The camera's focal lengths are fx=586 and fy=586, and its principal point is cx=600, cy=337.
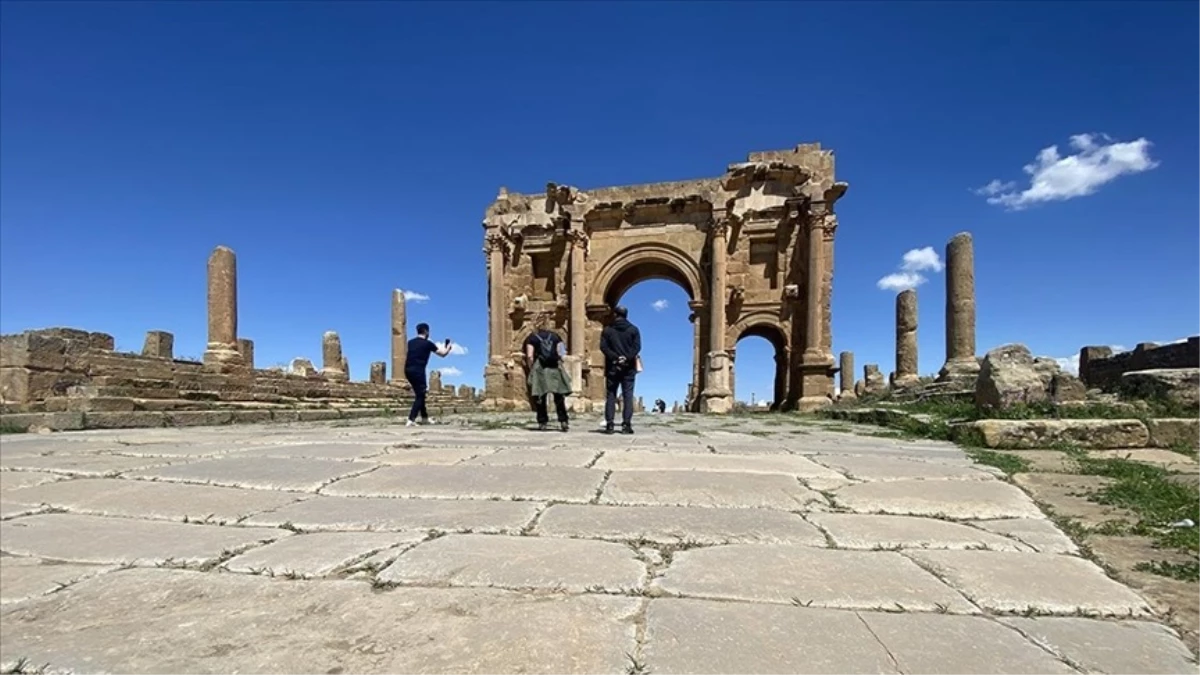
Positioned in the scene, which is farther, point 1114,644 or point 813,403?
point 813,403

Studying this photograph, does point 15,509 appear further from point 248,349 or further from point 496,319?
point 248,349

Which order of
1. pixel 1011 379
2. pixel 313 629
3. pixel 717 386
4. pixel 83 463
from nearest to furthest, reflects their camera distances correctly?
pixel 313 629 → pixel 83 463 → pixel 1011 379 → pixel 717 386

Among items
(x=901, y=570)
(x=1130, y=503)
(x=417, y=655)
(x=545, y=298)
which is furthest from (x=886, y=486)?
(x=545, y=298)

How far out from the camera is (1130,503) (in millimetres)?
3207

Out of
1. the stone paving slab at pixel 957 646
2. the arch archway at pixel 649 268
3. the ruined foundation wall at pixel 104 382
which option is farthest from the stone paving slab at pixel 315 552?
the arch archway at pixel 649 268

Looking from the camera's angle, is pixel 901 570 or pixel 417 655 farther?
pixel 901 570

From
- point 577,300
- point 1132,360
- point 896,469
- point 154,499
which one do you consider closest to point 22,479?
point 154,499

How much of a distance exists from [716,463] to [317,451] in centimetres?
346

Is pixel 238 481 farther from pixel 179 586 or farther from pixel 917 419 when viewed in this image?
pixel 917 419

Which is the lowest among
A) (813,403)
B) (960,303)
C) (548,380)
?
(813,403)

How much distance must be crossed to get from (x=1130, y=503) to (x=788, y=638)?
9.20ft

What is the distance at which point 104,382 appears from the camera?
9.95 meters

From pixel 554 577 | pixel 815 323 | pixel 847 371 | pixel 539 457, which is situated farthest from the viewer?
pixel 847 371

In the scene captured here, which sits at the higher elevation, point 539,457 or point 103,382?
point 103,382
